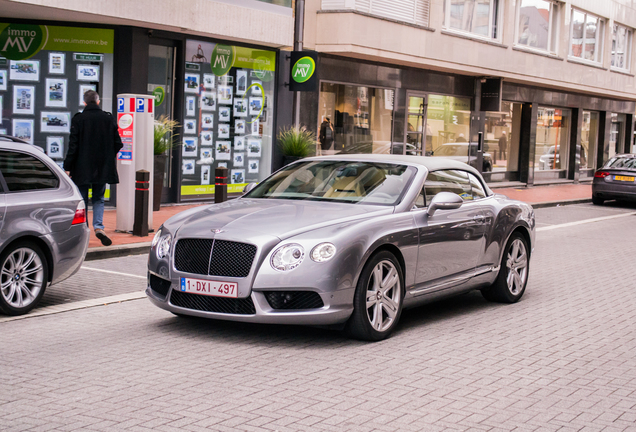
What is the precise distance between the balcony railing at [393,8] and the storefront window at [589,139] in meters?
15.3

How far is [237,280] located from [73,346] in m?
1.31

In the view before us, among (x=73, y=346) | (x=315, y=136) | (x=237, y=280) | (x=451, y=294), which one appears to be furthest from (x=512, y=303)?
(x=315, y=136)

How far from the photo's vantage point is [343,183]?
7.28 m

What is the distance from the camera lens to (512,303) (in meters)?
8.47

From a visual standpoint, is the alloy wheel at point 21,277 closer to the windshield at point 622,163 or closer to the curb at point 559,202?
the curb at point 559,202

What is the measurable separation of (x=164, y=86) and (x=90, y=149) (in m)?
6.03

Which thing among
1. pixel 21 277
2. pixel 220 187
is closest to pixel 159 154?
pixel 220 187

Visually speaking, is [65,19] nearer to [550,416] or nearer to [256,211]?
[256,211]

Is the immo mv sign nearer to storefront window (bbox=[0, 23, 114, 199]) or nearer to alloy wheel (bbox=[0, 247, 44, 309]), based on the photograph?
storefront window (bbox=[0, 23, 114, 199])

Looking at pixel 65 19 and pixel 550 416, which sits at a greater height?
pixel 65 19

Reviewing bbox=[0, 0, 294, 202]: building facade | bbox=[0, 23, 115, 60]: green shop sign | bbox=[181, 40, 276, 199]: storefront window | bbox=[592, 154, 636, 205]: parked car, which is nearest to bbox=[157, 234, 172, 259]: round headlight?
bbox=[0, 0, 294, 202]: building facade

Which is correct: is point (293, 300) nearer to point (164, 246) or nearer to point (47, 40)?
point (164, 246)

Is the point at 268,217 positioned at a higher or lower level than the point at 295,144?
lower

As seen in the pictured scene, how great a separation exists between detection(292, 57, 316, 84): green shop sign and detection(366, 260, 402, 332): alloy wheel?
12.2m
